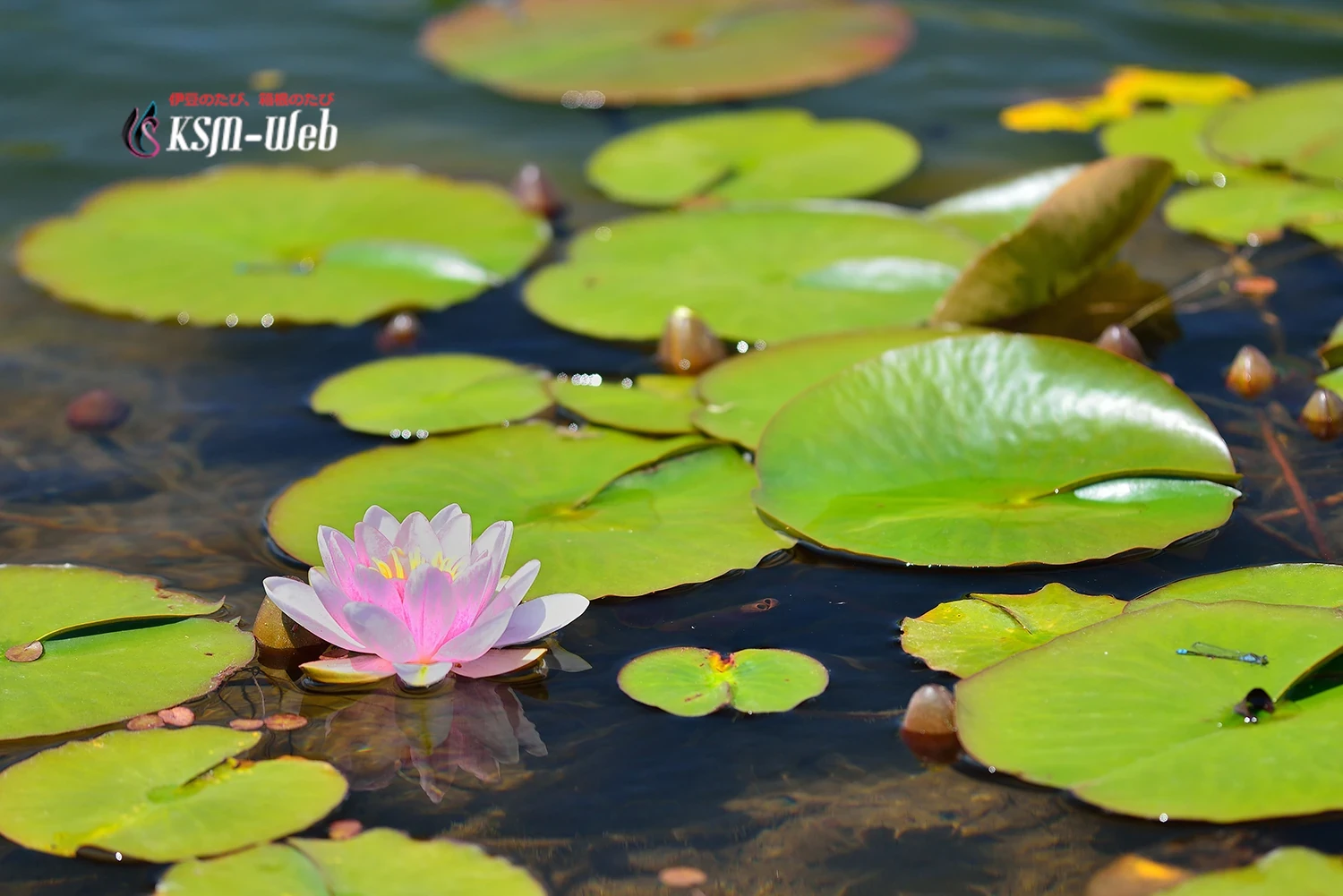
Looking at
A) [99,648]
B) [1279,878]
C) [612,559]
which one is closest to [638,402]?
[612,559]

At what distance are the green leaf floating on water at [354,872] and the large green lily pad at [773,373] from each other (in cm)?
118

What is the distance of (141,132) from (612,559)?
10.4 ft

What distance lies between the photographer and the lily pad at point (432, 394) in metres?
2.84

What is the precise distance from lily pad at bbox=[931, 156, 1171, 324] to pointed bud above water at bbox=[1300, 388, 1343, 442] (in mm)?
653

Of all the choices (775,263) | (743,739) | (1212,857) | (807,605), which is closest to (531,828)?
(743,739)

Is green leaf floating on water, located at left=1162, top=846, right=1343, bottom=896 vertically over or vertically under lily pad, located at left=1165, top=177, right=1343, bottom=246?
under

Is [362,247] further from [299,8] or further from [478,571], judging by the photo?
[299,8]

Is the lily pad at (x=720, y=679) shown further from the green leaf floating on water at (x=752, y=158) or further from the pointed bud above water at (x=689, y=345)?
the green leaf floating on water at (x=752, y=158)

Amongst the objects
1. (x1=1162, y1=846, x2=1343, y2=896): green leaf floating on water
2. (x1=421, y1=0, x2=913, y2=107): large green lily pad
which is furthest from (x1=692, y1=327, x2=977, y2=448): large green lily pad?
(x1=421, y1=0, x2=913, y2=107): large green lily pad

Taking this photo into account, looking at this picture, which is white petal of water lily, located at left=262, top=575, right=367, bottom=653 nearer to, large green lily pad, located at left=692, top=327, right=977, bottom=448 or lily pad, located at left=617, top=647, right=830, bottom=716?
lily pad, located at left=617, top=647, right=830, bottom=716

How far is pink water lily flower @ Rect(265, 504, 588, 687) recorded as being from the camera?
6.40ft

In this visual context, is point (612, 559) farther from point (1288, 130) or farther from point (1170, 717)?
point (1288, 130)

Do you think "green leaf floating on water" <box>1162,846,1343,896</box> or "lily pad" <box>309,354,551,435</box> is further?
"lily pad" <box>309,354,551,435</box>

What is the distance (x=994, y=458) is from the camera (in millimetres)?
2488
